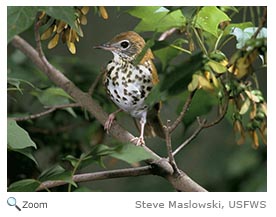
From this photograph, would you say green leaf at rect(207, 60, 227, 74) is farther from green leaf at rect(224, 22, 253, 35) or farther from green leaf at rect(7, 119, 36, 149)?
green leaf at rect(7, 119, 36, 149)

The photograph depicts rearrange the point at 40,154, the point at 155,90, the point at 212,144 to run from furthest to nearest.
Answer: the point at 212,144
the point at 40,154
the point at 155,90

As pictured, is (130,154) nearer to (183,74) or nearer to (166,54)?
(183,74)

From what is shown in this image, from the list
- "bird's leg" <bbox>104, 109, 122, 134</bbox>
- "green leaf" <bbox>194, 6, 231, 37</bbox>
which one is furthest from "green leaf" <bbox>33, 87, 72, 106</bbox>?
"green leaf" <bbox>194, 6, 231, 37</bbox>

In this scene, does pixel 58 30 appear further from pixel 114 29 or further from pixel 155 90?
pixel 114 29

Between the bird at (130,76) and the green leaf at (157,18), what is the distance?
12 cm

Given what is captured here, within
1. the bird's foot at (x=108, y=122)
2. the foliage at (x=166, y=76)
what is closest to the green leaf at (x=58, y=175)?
the foliage at (x=166, y=76)

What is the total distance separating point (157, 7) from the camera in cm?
93

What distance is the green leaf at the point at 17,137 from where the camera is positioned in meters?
0.88

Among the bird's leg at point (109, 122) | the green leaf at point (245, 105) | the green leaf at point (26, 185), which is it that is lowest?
the bird's leg at point (109, 122)

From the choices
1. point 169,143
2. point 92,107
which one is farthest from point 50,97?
point 169,143

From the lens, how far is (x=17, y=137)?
0.90 m

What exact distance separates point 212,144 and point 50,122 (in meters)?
0.49
